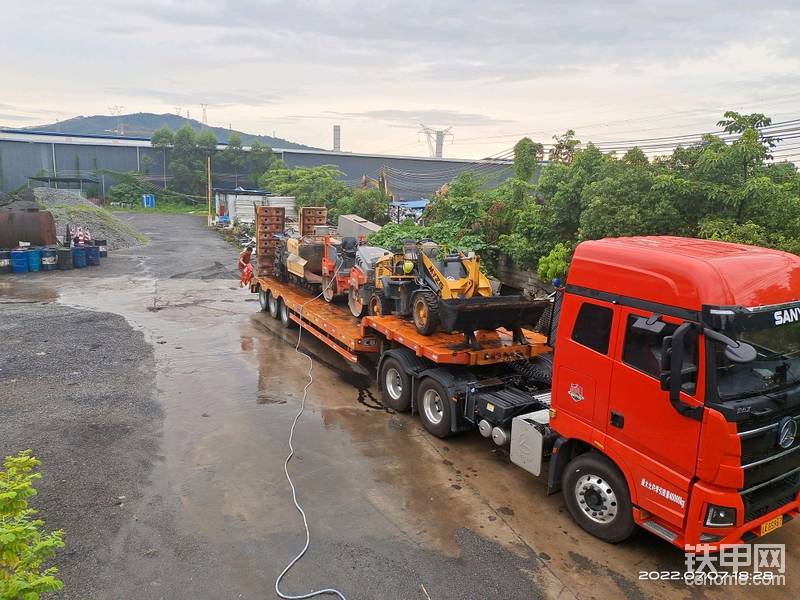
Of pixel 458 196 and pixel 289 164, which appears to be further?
pixel 289 164

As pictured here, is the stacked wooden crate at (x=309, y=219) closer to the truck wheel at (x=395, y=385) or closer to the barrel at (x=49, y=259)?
the truck wheel at (x=395, y=385)

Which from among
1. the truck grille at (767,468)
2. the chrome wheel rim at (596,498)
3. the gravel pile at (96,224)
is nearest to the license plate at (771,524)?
the truck grille at (767,468)

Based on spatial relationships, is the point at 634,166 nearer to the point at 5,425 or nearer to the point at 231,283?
the point at 5,425

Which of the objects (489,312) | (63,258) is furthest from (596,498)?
(63,258)

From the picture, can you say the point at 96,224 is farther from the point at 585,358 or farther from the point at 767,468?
the point at 767,468

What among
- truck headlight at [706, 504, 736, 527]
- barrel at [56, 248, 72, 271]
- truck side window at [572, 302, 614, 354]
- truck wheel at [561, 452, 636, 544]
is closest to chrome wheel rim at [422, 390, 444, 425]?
truck wheel at [561, 452, 636, 544]

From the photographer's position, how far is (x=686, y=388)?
4598 mm

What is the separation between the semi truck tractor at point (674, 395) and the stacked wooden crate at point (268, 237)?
1085cm

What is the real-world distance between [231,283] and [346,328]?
1119 centimetres

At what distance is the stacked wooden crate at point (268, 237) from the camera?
51.6ft

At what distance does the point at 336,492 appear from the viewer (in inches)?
261

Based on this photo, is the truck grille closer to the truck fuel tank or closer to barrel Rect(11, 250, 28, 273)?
the truck fuel tank

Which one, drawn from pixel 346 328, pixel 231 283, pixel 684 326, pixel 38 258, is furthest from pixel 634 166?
pixel 38 258

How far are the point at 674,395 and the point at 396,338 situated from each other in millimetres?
4980
